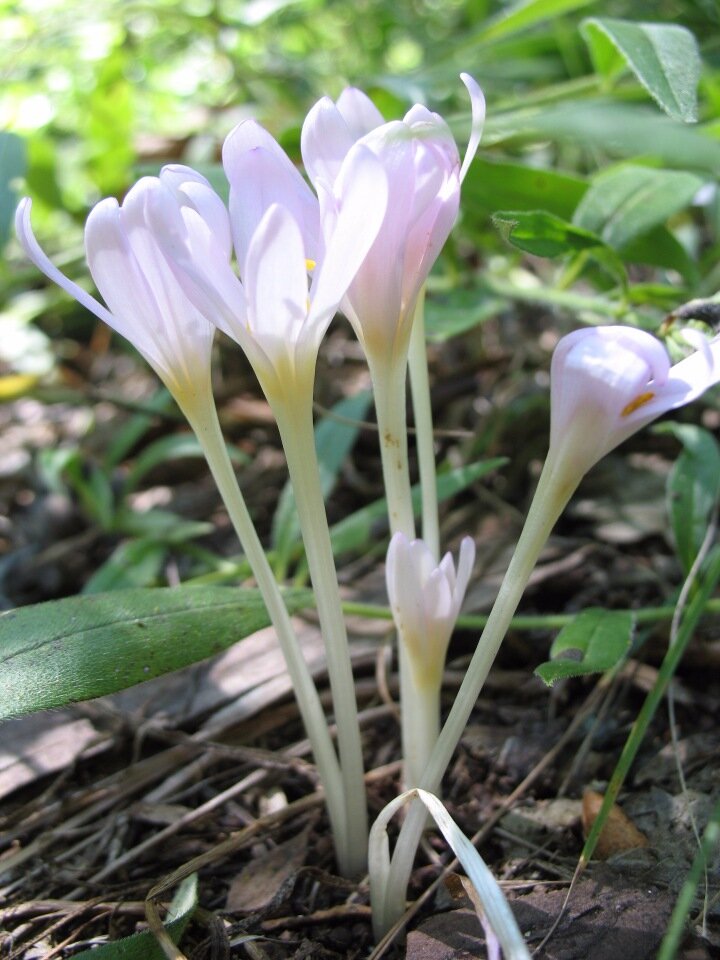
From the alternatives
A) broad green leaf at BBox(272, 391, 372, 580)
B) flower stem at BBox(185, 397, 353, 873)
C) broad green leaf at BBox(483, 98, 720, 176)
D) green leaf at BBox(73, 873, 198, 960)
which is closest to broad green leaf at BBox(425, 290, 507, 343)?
broad green leaf at BBox(272, 391, 372, 580)

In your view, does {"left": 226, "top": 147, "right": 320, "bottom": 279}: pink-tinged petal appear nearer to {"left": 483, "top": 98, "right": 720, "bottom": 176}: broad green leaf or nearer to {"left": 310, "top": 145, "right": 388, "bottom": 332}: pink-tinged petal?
{"left": 310, "top": 145, "right": 388, "bottom": 332}: pink-tinged petal

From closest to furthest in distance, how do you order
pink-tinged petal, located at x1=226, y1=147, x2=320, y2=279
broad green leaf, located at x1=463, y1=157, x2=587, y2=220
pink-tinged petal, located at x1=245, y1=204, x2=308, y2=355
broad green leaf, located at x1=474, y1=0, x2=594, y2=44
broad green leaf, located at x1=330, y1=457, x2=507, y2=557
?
pink-tinged petal, located at x1=245, y1=204, x2=308, y2=355 < pink-tinged petal, located at x1=226, y1=147, x2=320, y2=279 < broad green leaf, located at x1=330, y1=457, x2=507, y2=557 < broad green leaf, located at x1=463, y1=157, x2=587, y2=220 < broad green leaf, located at x1=474, y1=0, x2=594, y2=44

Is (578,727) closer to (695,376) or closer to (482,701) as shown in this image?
(482,701)

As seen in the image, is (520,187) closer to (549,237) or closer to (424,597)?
(549,237)

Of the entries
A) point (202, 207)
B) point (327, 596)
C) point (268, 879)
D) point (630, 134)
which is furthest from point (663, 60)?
point (268, 879)

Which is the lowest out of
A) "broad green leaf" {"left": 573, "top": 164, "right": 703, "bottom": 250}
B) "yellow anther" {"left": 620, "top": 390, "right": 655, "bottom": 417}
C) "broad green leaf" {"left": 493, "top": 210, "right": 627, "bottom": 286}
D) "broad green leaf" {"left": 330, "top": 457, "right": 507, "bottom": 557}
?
"broad green leaf" {"left": 330, "top": 457, "right": 507, "bottom": 557}

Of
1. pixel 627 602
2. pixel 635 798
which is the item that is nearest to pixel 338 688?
pixel 635 798

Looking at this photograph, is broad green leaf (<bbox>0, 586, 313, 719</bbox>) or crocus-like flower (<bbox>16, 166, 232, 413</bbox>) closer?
crocus-like flower (<bbox>16, 166, 232, 413</bbox>)
